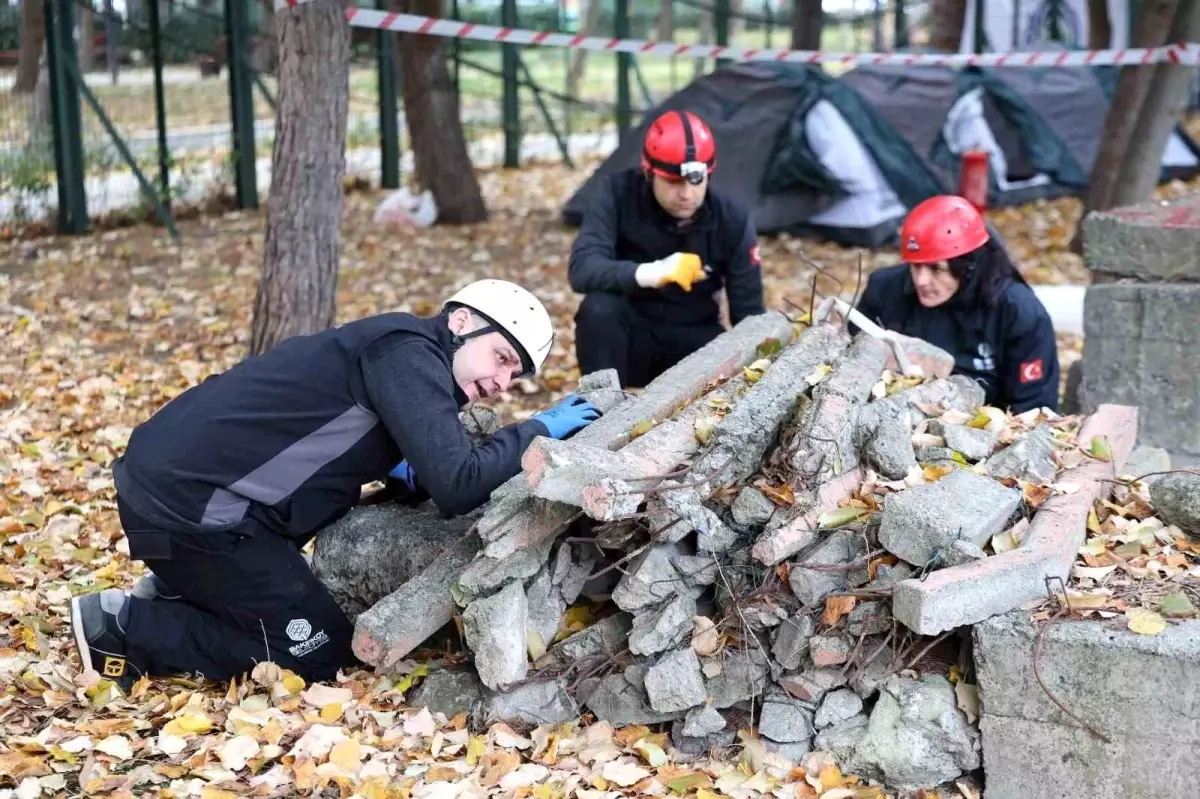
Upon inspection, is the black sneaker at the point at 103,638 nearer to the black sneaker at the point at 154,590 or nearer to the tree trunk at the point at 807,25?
the black sneaker at the point at 154,590

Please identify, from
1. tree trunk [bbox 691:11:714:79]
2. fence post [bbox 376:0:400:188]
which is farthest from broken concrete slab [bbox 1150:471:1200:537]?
tree trunk [bbox 691:11:714:79]

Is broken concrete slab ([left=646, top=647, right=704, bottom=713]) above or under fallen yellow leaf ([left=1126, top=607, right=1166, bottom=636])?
under

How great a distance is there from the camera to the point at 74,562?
4918mm

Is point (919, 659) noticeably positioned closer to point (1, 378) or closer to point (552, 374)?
point (552, 374)

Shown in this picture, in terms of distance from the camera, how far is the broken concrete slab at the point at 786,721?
3636 mm

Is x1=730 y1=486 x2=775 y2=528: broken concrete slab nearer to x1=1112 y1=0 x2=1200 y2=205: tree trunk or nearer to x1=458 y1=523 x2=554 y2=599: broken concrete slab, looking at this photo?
x1=458 y1=523 x2=554 y2=599: broken concrete slab

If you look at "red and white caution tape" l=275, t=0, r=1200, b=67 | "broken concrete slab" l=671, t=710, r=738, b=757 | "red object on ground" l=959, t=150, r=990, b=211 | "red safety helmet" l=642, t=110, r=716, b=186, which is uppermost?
"red and white caution tape" l=275, t=0, r=1200, b=67

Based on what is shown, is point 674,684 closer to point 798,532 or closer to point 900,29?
point 798,532

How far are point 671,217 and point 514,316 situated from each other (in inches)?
91.1

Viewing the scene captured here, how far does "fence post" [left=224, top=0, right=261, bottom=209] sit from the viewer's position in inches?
450

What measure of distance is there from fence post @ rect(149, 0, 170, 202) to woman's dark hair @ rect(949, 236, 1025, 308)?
7.46 meters

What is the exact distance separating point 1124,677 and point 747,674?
91 centimetres

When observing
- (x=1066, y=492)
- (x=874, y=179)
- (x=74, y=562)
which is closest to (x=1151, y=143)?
(x=874, y=179)

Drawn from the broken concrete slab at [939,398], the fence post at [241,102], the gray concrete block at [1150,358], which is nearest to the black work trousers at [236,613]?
the broken concrete slab at [939,398]
